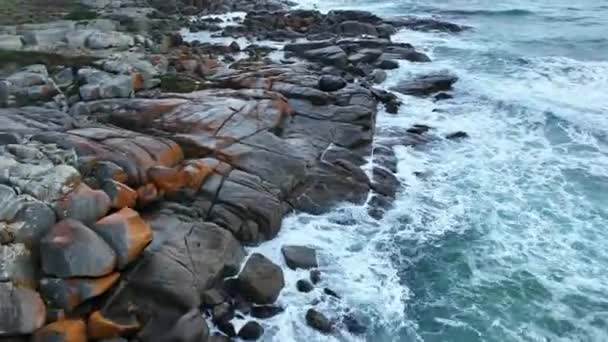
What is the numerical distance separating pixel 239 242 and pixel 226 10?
35.9 metres

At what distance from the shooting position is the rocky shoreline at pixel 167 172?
12383 millimetres

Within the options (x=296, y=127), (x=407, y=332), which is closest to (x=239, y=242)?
(x=407, y=332)

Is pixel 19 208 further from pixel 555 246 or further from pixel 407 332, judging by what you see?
pixel 555 246

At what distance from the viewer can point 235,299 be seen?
14.2 metres

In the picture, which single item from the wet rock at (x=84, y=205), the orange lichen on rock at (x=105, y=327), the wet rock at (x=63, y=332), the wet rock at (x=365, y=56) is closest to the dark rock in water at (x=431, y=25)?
the wet rock at (x=365, y=56)

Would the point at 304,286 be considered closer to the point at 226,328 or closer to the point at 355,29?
the point at 226,328

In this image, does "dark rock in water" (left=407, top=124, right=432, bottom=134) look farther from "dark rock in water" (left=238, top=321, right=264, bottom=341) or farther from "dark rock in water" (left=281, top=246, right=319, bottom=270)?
"dark rock in water" (left=238, top=321, right=264, bottom=341)

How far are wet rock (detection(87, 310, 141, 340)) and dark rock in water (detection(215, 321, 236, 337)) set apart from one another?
189cm

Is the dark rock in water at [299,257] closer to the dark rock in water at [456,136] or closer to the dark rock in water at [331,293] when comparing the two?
the dark rock in water at [331,293]

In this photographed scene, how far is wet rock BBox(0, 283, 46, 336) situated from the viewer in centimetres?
1116

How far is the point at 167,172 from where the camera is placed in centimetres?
1616

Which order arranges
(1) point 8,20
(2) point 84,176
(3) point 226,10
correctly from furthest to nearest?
(3) point 226,10
(1) point 8,20
(2) point 84,176

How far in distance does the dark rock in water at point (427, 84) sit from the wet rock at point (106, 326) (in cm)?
2013

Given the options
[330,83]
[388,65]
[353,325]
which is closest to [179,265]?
[353,325]
